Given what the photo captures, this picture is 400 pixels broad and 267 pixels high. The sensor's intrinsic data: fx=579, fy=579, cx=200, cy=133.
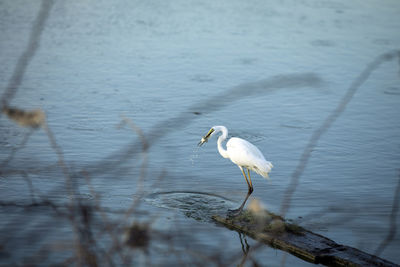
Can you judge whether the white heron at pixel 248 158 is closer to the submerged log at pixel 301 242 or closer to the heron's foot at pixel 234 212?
the heron's foot at pixel 234 212

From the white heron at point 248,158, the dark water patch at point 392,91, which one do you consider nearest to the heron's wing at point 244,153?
the white heron at point 248,158

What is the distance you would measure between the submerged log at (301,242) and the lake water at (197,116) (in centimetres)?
13

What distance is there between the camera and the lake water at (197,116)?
5988 mm

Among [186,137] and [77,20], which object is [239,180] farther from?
[77,20]

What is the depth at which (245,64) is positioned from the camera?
43.9ft

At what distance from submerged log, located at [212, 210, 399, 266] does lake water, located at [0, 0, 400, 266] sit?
0.13 meters

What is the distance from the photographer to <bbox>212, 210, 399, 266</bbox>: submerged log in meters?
5.30

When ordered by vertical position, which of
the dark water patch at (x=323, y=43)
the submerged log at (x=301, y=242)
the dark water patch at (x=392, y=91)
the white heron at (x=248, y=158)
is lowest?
the dark water patch at (x=392, y=91)

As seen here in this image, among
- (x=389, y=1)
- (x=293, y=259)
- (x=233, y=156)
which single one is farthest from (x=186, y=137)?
(x=389, y=1)

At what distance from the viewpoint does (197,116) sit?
10.2 m

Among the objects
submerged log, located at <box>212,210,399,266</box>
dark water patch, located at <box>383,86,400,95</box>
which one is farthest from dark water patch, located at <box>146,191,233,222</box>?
dark water patch, located at <box>383,86,400,95</box>

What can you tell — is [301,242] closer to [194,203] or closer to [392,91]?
[194,203]

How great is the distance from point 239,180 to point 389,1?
15298 millimetres

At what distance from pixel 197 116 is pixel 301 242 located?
4858 mm
